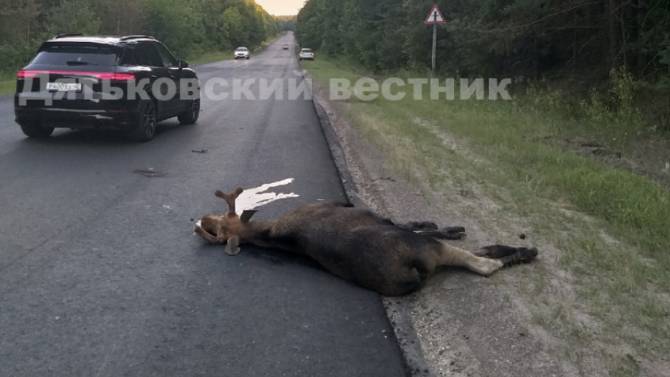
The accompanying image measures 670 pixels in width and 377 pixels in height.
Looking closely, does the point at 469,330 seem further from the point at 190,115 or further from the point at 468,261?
the point at 190,115

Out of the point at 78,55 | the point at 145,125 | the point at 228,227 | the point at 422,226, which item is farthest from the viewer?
the point at 145,125

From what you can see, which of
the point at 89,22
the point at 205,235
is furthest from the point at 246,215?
the point at 89,22

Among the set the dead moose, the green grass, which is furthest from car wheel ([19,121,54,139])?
the dead moose

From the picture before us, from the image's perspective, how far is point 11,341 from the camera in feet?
13.2

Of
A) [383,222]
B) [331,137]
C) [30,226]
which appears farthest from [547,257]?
[331,137]

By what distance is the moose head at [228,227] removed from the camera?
5.73m

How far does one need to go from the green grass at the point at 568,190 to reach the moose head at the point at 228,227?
8.02 feet

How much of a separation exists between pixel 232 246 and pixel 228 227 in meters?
0.26

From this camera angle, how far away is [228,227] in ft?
19.4

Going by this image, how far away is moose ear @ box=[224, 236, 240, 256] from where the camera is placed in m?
5.68

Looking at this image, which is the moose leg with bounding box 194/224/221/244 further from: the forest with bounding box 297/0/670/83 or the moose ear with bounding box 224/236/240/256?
the forest with bounding box 297/0/670/83

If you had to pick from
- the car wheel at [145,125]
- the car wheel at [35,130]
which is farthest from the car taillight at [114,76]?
the car wheel at [35,130]

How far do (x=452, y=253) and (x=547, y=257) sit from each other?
0.92 meters

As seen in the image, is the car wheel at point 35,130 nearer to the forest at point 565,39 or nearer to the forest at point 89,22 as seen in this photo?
the forest at point 565,39
